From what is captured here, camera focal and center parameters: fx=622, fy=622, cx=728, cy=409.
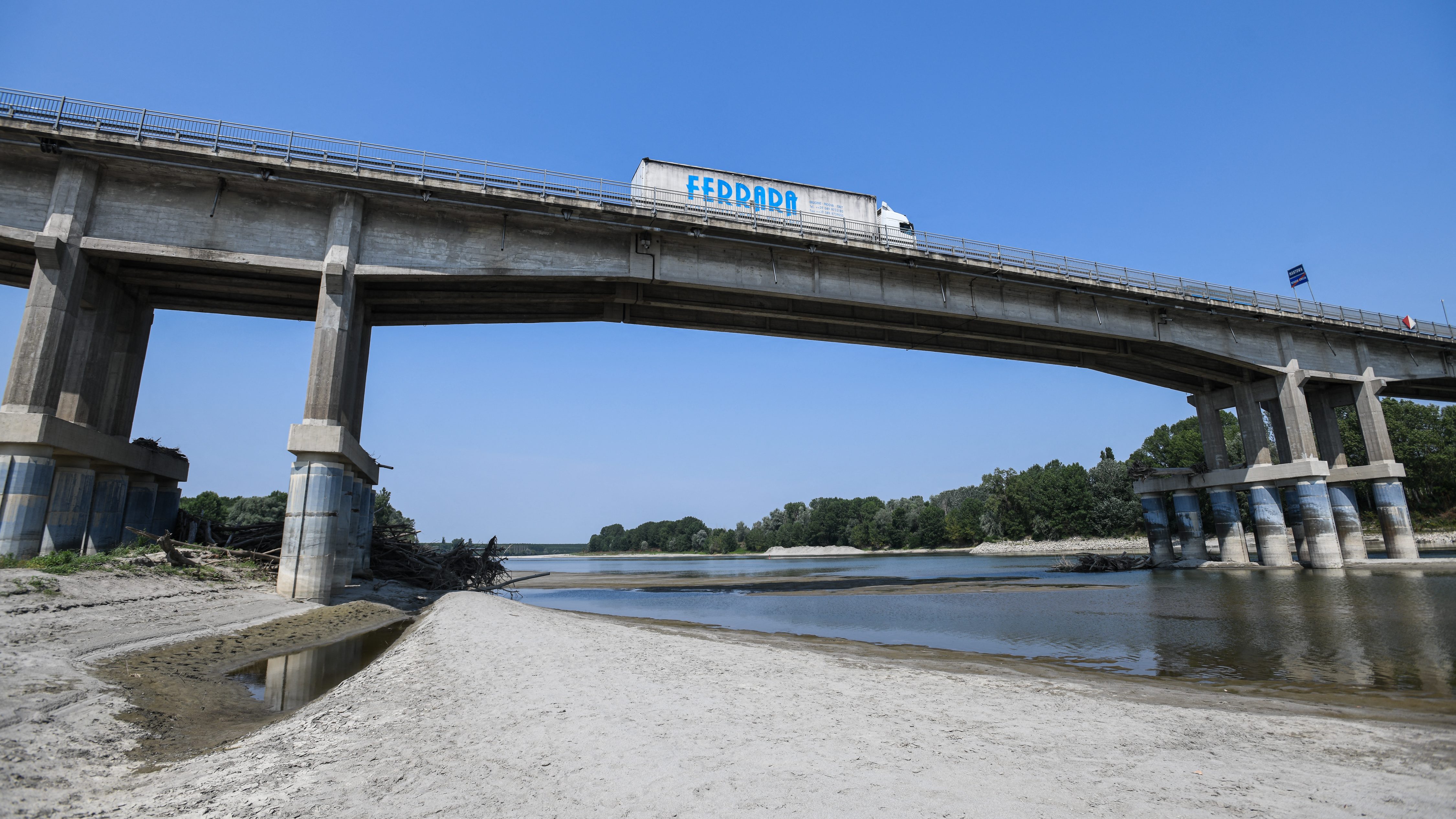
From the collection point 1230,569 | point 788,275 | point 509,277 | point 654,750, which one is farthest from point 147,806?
point 1230,569

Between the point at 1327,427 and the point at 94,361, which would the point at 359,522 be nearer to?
the point at 94,361

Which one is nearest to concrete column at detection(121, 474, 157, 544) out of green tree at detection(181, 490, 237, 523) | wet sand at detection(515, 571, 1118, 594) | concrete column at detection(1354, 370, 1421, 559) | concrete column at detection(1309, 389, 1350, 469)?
wet sand at detection(515, 571, 1118, 594)

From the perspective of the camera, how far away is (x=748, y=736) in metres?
7.46

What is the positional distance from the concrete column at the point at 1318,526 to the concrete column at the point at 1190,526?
28.3 ft

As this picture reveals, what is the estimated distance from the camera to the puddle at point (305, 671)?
10.6 m

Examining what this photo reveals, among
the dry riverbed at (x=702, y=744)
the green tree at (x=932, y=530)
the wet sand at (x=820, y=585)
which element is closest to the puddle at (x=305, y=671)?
the dry riverbed at (x=702, y=744)

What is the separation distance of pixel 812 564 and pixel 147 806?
9553 cm

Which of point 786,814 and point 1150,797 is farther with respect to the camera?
point 1150,797

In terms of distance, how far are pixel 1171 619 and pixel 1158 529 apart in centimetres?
3942

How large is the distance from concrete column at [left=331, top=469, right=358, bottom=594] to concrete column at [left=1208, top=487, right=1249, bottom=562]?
191ft

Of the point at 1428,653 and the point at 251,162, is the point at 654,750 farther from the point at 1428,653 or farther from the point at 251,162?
the point at 251,162

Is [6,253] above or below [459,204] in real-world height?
below

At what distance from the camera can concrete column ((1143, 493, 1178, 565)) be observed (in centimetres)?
5312

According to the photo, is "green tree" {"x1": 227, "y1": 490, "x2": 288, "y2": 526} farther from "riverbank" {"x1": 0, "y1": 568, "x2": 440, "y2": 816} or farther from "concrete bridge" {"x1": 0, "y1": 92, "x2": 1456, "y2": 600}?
"riverbank" {"x1": 0, "y1": 568, "x2": 440, "y2": 816}
